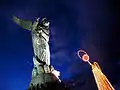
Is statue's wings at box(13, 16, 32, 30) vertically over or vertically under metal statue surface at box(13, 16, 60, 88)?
over

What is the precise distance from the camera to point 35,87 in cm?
3503

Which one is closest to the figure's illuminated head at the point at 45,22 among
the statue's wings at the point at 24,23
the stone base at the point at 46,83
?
the statue's wings at the point at 24,23

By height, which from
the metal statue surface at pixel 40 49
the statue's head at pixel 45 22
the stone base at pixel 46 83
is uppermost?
the statue's head at pixel 45 22

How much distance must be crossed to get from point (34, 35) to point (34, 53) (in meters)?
2.37

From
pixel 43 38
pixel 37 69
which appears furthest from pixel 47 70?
pixel 43 38

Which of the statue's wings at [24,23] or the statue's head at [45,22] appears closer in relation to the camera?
the statue's wings at [24,23]

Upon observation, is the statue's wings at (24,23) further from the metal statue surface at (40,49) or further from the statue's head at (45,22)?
the statue's head at (45,22)

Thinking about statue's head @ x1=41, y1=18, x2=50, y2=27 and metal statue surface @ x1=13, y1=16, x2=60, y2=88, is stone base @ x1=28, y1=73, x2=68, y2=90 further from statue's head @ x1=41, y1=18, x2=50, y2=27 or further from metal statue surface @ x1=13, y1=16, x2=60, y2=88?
statue's head @ x1=41, y1=18, x2=50, y2=27

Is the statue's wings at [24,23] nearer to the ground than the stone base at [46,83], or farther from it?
farther from it

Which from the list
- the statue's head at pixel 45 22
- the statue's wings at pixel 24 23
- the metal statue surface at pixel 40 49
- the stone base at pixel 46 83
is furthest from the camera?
the statue's head at pixel 45 22

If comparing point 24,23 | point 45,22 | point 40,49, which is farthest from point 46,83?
point 24,23

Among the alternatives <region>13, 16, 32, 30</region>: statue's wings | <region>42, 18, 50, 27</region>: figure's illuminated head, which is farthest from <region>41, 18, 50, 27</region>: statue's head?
<region>13, 16, 32, 30</region>: statue's wings

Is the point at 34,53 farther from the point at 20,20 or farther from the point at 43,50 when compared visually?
the point at 20,20

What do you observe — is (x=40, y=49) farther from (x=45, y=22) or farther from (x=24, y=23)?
(x=24, y=23)
